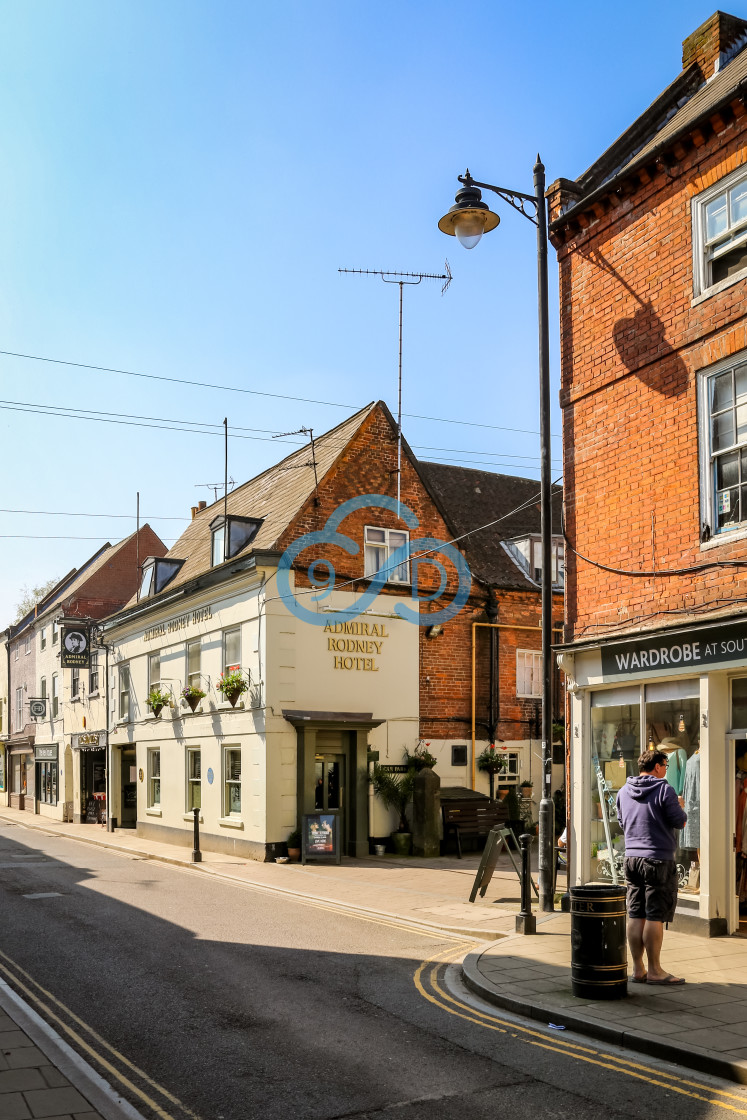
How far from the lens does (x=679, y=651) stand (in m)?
11.8

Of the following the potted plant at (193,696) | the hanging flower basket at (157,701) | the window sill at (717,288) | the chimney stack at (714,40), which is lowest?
the hanging flower basket at (157,701)

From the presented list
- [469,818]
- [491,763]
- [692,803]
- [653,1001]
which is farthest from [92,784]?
[653,1001]

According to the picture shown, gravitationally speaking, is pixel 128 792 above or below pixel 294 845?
below

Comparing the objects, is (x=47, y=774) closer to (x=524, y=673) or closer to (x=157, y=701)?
(x=157, y=701)

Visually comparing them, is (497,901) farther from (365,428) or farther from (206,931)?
(365,428)

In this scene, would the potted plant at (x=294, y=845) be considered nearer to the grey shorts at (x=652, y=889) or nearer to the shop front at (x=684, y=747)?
the shop front at (x=684, y=747)

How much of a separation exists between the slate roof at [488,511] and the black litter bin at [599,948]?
56.0 feet

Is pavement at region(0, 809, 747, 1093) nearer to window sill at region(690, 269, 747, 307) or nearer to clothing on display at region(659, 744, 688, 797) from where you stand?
clothing on display at region(659, 744, 688, 797)

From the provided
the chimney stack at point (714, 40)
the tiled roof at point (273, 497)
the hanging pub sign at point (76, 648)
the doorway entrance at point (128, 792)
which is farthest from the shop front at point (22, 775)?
the chimney stack at point (714, 40)

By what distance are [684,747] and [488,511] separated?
57.3ft

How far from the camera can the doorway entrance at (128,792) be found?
3350 centimetres

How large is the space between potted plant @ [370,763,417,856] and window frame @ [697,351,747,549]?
492 inches

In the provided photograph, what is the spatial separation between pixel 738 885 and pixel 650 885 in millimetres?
3533

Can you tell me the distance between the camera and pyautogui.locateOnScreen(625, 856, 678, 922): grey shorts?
350 inches
